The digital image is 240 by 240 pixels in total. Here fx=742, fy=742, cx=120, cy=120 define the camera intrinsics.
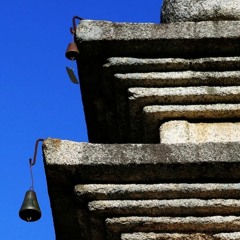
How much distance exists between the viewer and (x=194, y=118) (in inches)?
173

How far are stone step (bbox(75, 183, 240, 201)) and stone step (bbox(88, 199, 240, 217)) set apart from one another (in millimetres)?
25

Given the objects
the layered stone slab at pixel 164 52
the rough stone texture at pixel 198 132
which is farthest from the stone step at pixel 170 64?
the rough stone texture at pixel 198 132

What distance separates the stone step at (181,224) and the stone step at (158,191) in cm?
11

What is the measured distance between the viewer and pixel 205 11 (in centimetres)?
462

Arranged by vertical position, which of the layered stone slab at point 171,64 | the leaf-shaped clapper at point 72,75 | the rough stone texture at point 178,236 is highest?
the leaf-shaped clapper at point 72,75

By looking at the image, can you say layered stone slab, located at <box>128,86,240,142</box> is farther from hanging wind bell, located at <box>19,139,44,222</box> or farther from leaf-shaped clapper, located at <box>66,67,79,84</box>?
hanging wind bell, located at <box>19,139,44,222</box>

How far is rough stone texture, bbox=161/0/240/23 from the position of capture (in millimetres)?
4609

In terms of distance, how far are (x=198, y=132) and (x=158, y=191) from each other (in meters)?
0.75

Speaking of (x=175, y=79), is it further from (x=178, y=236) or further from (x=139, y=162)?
(x=178, y=236)

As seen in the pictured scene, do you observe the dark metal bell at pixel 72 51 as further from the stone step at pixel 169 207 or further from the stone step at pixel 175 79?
the stone step at pixel 169 207

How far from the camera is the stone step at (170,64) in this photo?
4410 mm

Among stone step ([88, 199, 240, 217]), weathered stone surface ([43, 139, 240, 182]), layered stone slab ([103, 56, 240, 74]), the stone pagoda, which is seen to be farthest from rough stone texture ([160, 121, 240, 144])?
stone step ([88, 199, 240, 217])

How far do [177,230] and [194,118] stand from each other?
2.97ft

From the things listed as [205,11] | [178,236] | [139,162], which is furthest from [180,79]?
[178,236]
